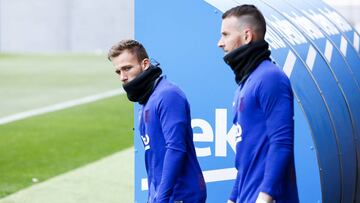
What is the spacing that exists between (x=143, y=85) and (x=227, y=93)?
1913mm

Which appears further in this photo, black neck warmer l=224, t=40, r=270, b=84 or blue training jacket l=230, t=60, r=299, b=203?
black neck warmer l=224, t=40, r=270, b=84

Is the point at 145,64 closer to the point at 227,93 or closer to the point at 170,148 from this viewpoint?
the point at 170,148

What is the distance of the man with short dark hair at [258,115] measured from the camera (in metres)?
5.73

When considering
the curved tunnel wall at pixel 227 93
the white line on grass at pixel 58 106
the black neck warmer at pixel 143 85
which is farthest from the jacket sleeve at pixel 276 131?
the white line on grass at pixel 58 106

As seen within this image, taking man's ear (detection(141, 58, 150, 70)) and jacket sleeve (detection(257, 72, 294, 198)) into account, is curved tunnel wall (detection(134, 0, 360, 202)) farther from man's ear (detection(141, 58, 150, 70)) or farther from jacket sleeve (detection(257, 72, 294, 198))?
jacket sleeve (detection(257, 72, 294, 198))

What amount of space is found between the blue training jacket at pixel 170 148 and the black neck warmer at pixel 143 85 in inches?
1.8

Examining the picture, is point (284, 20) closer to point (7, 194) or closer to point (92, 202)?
point (92, 202)

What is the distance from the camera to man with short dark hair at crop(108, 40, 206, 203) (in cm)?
631

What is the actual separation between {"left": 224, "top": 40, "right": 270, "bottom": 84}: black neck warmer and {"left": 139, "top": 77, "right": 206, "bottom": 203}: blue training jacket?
59cm

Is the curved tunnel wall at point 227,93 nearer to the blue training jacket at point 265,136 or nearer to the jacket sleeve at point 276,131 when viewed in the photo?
the blue training jacket at point 265,136

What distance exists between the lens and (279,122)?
225 inches

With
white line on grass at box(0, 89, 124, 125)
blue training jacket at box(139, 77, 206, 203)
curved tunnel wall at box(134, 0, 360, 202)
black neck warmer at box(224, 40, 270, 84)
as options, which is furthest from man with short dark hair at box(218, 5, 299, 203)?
white line on grass at box(0, 89, 124, 125)

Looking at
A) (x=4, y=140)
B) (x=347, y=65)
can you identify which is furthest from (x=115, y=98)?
(x=347, y=65)

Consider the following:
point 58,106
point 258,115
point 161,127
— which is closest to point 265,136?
point 258,115
